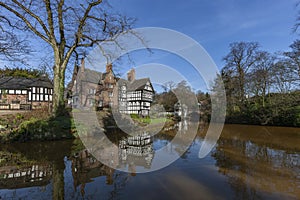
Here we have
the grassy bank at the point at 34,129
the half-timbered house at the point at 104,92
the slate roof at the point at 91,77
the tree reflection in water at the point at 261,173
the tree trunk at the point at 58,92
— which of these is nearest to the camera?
the tree reflection in water at the point at 261,173

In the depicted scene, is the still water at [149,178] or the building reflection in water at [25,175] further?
the building reflection in water at [25,175]

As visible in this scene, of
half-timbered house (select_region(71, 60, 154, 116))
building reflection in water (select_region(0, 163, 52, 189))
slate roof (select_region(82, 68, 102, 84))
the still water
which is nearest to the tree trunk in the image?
the still water

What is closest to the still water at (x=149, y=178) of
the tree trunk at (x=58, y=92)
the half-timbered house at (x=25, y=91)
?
the tree trunk at (x=58, y=92)

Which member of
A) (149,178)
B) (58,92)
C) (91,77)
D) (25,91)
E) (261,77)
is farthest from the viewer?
(91,77)

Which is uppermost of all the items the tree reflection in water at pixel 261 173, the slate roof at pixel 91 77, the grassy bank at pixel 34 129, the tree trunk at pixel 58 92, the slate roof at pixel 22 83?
the slate roof at pixel 91 77

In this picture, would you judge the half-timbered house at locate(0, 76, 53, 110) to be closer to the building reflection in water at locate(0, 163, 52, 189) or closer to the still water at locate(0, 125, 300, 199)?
the building reflection in water at locate(0, 163, 52, 189)

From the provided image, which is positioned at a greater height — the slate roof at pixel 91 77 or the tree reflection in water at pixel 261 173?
the slate roof at pixel 91 77

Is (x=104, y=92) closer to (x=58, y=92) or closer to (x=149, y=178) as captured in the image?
(x=58, y=92)

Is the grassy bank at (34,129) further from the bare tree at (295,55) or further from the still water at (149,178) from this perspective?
the bare tree at (295,55)

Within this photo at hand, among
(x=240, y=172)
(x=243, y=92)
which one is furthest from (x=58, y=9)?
(x=243, y=92)

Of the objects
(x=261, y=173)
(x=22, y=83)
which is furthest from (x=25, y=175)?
(x=22, y=83)

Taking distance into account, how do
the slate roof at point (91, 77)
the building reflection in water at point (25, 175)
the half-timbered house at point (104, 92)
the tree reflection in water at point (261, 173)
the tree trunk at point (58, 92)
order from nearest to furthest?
the tree reflection in water at point (261, 173) < the building reflection in water at point (25, 175) < the tree trunk at point (58, 92) < the half-timbered house at point (104, 92) < the slate roof at point (91, 77)

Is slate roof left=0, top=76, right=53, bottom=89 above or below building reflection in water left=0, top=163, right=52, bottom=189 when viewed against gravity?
above

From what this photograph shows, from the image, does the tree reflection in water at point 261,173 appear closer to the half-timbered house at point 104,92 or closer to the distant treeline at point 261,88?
the distant treeline at point 261,88
